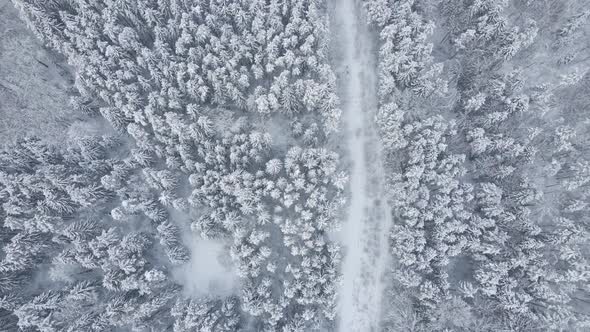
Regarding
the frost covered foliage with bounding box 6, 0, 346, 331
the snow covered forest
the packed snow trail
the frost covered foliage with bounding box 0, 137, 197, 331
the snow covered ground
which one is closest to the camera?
the frost covered foliage with bounding box 0, 137, 197, 331

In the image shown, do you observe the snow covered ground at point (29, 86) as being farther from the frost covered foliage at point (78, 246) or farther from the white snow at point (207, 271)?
the white snow at point (207, 271)

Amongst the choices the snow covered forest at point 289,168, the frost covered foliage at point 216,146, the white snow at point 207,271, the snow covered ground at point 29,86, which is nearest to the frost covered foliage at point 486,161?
the snow covered forest at point 289,168

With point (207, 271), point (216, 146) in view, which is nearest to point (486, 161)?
point (216, 146)

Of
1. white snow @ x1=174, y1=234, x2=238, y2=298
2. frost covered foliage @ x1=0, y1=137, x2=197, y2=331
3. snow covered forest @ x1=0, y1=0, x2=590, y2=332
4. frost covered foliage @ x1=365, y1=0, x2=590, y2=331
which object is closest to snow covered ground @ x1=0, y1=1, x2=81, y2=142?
snow covered forest @ x1=0, y1=0, x2=590, y2=332

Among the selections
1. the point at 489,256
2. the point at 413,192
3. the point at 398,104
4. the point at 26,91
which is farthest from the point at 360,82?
the point at 26,91

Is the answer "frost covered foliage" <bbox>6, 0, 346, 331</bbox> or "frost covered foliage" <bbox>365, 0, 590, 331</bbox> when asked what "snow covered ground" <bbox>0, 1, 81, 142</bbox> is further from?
"frost covered foliage" <bbox>365, 0, 590, 331</bbox>

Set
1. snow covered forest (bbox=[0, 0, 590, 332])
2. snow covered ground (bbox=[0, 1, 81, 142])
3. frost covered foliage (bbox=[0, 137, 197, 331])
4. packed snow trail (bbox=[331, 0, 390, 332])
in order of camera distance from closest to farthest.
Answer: frost covered foliage (bbox=[0, 137, 197, 331]) < snow covered forest (bbox=[0, 0, 590, 332]) < packed snow trail (bbox=[331, 0, 390, 332]) < snow covered ground (bbox=[0, 1, 81, 142])
